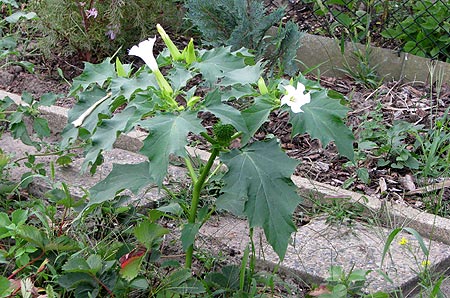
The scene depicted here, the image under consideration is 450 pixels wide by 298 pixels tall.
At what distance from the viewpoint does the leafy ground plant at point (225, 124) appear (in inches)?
95.5

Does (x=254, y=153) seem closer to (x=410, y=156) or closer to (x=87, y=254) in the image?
(x=87, y=254)

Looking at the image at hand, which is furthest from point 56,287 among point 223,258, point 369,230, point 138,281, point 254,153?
point 369,230

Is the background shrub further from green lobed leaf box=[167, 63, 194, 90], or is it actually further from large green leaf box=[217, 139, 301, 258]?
large green leaf box=[217, 139, 301, 258]

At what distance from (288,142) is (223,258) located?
132 cm

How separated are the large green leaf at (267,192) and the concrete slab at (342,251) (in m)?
0.67

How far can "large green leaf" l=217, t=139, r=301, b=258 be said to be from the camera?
245 cm

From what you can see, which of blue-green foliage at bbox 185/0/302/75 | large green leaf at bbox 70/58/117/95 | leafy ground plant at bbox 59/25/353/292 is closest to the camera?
leafy ground plant at bbox 59/25/353/292

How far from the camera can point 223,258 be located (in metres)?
3.30

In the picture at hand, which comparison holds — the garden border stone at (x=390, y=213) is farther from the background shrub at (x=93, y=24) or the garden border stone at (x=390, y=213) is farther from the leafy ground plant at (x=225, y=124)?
the background shrub at (x=93, y=24)

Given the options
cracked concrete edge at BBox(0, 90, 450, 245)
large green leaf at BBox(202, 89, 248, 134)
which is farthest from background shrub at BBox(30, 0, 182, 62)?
large green leaf at BBox(202, 89, 248, 134)

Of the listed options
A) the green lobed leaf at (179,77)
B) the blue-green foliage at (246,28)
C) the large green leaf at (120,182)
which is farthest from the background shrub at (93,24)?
the green lobed leaf at (179,77)

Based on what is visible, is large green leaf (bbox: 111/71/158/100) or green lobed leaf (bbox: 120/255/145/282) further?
green lobed leaf (bbox: 120/255/145/282)

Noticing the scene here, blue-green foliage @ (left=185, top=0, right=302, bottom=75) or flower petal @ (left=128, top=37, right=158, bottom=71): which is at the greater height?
flower petal @ (left=128, top=37, right=158, bottom=71)

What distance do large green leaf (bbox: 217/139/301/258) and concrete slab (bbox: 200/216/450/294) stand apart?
670mm
